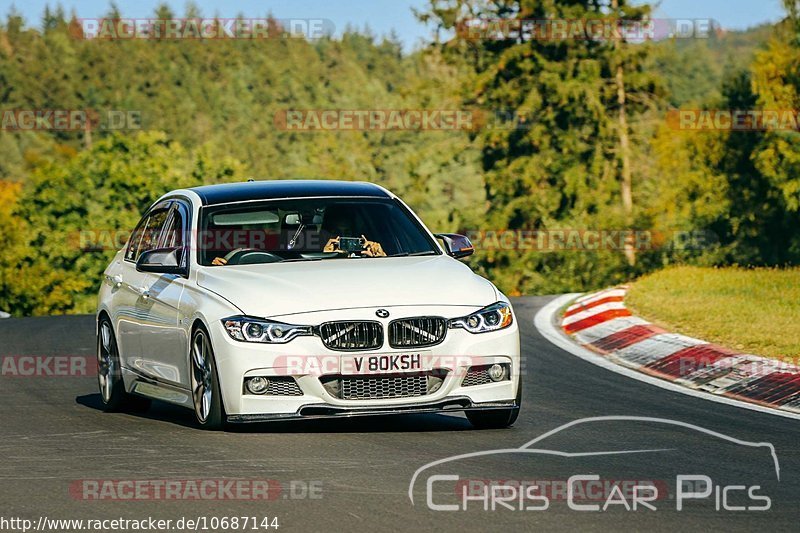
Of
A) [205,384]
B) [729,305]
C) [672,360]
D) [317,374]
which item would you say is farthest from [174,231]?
[729,305]

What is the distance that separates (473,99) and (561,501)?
61.2m

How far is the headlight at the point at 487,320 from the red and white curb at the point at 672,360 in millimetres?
2275

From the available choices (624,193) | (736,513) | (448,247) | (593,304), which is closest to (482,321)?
(448,247)

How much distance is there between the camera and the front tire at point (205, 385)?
9.42 metres

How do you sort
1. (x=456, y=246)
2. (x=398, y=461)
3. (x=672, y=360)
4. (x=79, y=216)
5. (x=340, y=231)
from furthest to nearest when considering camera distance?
(x=79, y=216) → (x=672, y=360) → (x=456, y=246) → (x=340, y=231) → (x=398, y=461)

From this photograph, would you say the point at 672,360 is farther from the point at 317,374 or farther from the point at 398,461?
the point at 398,461

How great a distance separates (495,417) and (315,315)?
1.49 metres

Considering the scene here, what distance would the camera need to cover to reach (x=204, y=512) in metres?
6.83

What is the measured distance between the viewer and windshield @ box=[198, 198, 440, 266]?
10477mm

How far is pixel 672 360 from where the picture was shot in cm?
1384

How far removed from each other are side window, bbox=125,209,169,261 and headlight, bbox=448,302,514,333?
10.2 feet

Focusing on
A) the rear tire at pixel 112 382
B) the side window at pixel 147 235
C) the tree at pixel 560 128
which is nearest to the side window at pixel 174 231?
the side window at pixel 147 235

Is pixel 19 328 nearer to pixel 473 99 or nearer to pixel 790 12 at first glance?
pixel 790 12

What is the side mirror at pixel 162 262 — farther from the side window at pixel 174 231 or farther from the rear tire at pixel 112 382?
the rear tire at pixel 112 382
